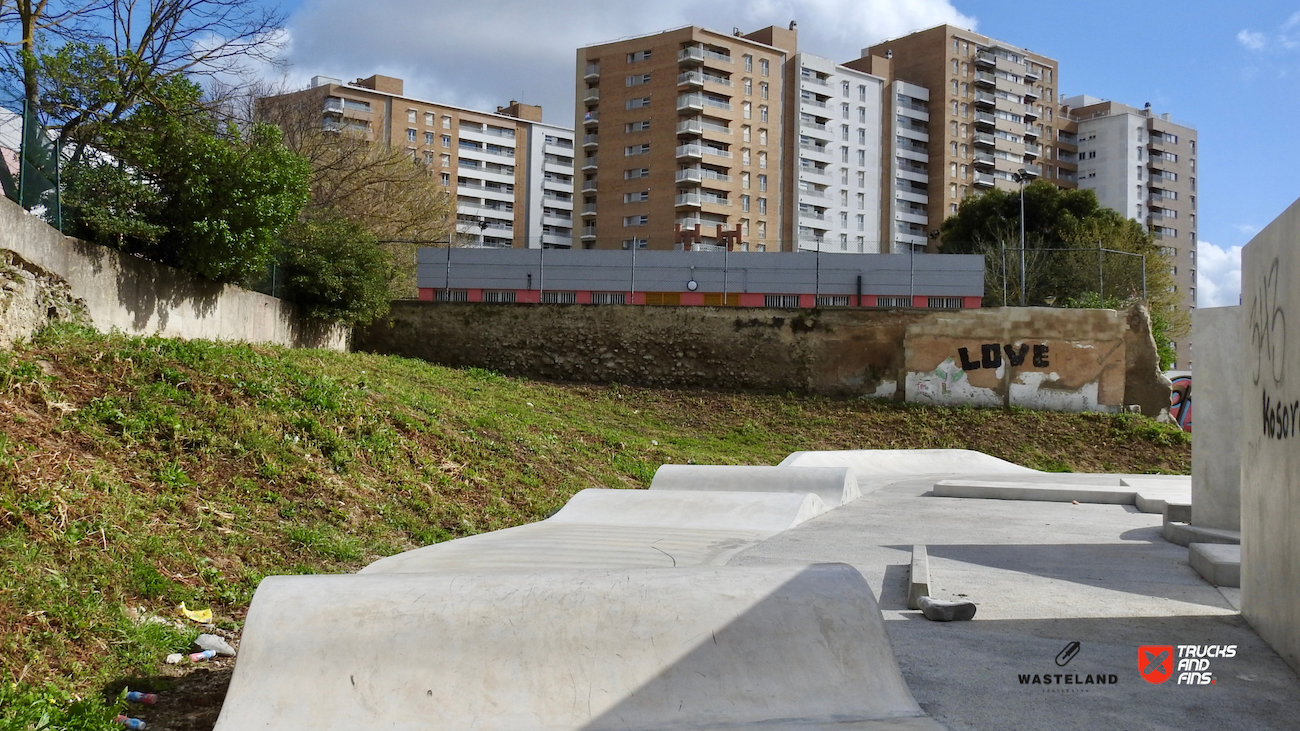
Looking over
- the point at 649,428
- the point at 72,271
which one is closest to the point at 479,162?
the point at 649,428

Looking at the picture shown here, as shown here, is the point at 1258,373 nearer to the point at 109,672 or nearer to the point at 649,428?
the point at 109,672

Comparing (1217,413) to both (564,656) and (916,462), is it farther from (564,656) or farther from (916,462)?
(916,462)

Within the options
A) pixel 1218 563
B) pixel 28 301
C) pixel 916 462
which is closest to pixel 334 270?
pixel 28 301

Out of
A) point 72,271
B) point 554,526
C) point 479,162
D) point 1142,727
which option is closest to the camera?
point 1142,727

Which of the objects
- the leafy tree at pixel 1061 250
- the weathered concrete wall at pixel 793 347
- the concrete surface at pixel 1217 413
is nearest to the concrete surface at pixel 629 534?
the concrete surface at pixel 1217 413

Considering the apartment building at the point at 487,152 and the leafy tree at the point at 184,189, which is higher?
the apartment building at the point at 487,152

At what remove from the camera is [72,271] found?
11906 mm

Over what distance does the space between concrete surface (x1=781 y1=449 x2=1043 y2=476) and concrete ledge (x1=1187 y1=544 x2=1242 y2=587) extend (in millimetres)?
10711

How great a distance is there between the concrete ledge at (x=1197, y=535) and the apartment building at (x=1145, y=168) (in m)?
A: 93.7

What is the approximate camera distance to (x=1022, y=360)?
24.9 meters

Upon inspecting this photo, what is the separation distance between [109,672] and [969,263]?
25832mm

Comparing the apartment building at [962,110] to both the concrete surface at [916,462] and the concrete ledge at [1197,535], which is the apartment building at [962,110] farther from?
the concrete ledge at [1197,535]

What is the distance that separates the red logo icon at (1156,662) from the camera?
14.9 ft

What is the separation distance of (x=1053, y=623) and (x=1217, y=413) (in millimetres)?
4115
